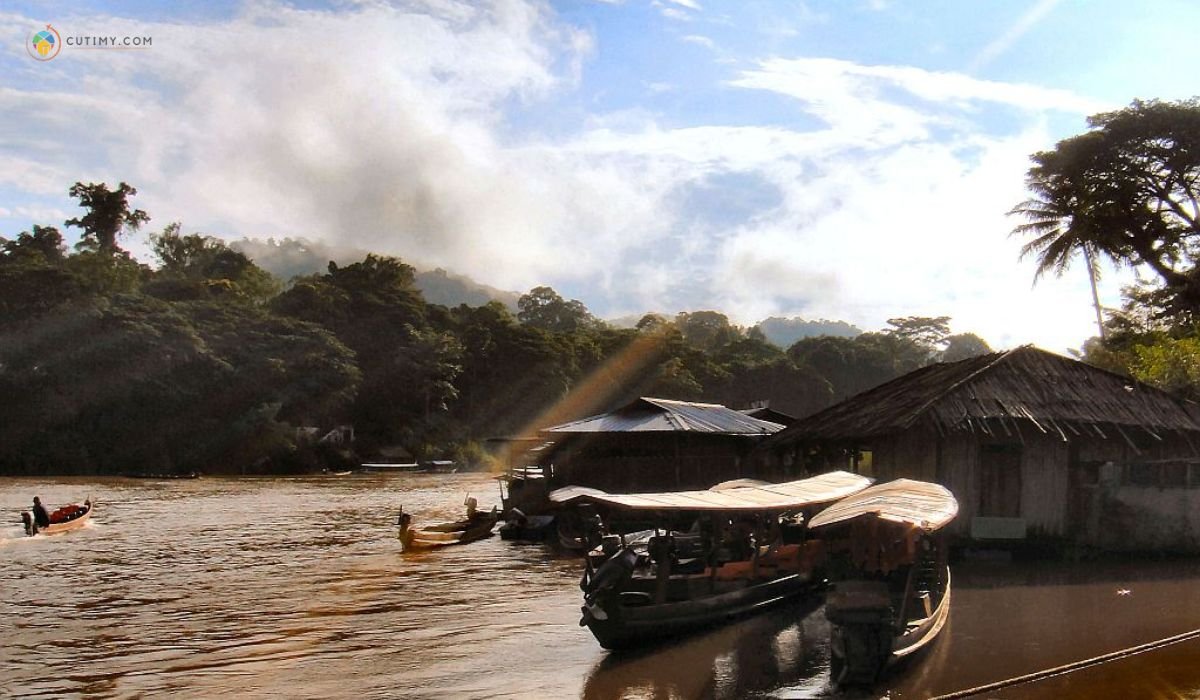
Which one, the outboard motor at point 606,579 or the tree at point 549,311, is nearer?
the outboard motor at point 606,579

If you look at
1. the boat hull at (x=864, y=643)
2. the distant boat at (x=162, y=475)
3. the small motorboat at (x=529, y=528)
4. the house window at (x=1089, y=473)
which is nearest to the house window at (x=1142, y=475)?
the house window at (x=1089, y=473)

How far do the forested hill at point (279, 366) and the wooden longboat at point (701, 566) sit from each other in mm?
43184

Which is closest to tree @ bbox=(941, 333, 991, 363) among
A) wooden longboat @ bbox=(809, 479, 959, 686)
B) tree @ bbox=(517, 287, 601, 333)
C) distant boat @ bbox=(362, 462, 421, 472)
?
tree @ bbox=(517, 287, 601, 333)

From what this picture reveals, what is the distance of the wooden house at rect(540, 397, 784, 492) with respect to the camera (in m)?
24.0

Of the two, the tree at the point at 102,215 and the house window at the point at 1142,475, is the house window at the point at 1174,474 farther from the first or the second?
the tree at the point at 102,215

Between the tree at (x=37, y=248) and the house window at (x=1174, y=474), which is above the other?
the tree at (x=37, y=248)

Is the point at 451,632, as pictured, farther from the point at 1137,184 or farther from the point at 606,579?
the point at 1137,184

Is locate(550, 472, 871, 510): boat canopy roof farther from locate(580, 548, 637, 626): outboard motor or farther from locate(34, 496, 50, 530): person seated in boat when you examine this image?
locate(34, 496, 50, 530): person seated in boat

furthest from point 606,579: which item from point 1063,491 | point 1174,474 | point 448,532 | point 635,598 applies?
point 448,532

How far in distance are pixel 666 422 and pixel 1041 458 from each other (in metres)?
8.63

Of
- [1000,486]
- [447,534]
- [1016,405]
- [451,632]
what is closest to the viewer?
[451,632]

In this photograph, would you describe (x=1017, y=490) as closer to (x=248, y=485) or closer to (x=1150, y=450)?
(x=1150, y=450)

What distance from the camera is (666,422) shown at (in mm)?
23656

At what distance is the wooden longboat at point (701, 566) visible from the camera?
38.6 ft
